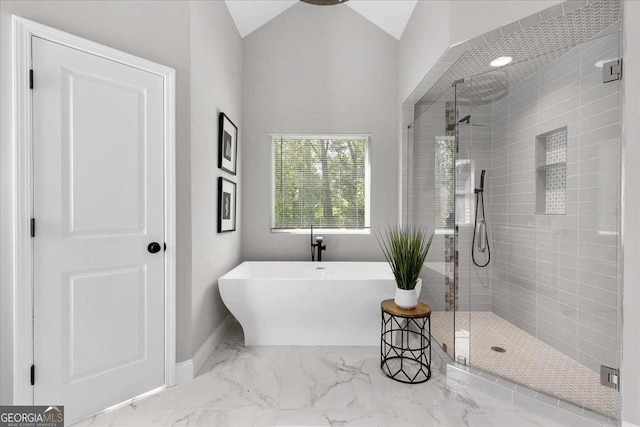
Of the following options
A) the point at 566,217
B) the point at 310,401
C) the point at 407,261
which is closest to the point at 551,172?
the point at 566,217

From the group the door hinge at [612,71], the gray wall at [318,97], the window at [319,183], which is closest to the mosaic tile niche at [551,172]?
the door hinge at [612,71]

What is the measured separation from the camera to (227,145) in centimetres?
259

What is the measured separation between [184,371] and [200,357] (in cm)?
18

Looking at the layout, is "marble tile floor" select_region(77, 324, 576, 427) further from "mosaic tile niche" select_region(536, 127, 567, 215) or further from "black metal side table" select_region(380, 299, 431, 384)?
"mosaic tile niche" select_region(536, 127, 567, 215)

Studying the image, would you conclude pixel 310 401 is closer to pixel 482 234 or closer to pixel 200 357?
pixel 200 357

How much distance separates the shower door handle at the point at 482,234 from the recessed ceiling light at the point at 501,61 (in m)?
1.15

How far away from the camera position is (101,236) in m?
1.61

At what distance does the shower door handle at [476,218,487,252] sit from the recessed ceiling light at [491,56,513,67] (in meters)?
1.15

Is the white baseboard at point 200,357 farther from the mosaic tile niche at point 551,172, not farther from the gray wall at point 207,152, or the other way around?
the mosaic tile niche at point 551,172

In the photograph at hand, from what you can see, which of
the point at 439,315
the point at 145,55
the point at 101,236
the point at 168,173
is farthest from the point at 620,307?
the point at 145,55

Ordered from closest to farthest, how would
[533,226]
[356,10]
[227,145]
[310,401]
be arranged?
[310,401] < [533,226] < [227,145] < [356,10]

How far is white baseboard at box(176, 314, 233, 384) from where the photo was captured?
6.24 ft

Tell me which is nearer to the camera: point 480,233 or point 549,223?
point 549,223

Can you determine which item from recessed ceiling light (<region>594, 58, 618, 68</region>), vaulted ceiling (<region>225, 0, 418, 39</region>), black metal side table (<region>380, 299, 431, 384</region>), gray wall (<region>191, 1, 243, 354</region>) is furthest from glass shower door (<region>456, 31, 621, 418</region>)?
gray wall (<region>191, 1, 243, 354</region>)
